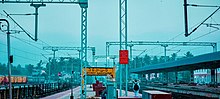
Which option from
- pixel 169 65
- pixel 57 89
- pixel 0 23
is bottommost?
pixel 57 89

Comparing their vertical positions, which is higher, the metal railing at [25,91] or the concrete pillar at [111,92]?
the concrete pillar at [111,92]

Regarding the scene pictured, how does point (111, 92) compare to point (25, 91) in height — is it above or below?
above

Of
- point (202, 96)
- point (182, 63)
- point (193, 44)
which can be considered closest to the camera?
point (202, 96)

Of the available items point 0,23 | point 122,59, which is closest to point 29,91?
point 0,23

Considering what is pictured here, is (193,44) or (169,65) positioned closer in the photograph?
(169,65)

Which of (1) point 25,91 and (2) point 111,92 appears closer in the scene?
(2) point 111,92

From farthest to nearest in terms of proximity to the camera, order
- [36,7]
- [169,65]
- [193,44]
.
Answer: [193,44]
[169,65]
[36,7]

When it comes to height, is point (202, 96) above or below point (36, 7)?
below

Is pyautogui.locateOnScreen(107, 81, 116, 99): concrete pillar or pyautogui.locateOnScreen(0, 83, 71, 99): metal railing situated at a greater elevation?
pyautogui.locateOnScreen(107, 81, 116, 99): concrete pillar

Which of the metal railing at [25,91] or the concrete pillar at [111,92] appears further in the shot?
the metal railing at [25,91]

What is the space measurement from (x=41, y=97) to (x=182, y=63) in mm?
17392

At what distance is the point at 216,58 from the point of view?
31.3 meters

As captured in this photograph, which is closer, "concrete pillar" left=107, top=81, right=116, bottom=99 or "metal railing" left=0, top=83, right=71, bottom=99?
"concrete pillar" left=107, top=81, right=116, bottom=99

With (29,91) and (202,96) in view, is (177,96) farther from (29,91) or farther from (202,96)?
(29,91)
